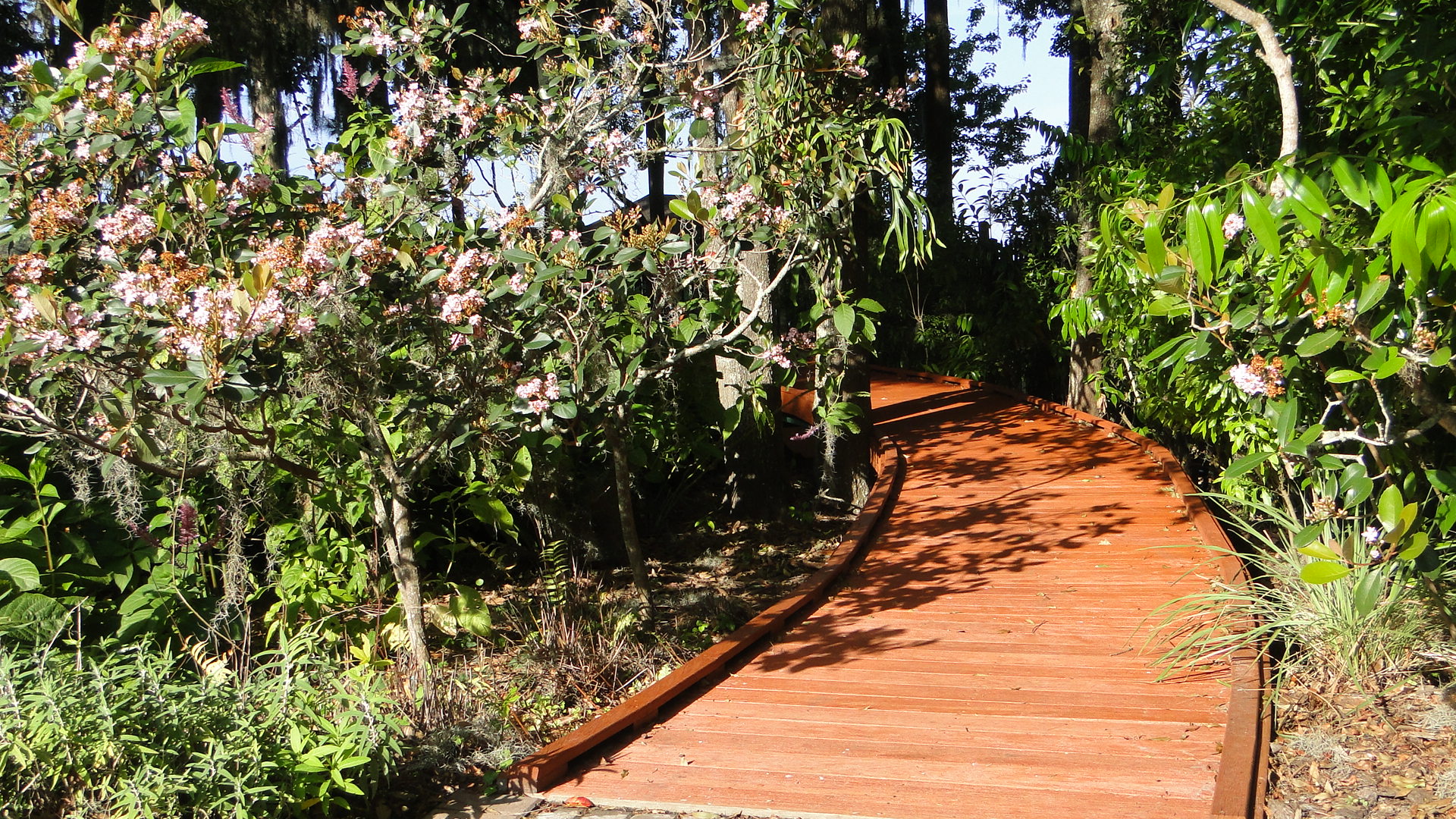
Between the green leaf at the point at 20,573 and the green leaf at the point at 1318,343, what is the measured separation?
392 centimetres

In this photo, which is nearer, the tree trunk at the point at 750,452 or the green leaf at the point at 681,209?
the green leaf at the point at 681,209

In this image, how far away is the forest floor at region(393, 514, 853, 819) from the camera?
3.36 meters

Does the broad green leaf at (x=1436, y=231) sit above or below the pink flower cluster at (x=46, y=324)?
below

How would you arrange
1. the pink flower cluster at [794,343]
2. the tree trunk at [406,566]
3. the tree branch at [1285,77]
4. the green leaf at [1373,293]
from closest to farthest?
the green leaf at [1373,293] < the tree branch at [1285,77] < the tree trunk at [406,566] < the pink flower cluster at [794,343]

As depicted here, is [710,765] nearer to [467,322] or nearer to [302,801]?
[302,801]

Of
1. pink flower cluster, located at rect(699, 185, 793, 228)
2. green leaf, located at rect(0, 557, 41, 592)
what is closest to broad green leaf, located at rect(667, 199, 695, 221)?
pink flower cluster, located at rect(699, 185, 793, 228)

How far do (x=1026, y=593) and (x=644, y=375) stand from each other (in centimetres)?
215

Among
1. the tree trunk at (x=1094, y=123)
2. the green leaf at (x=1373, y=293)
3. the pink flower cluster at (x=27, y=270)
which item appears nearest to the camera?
the green leaf at (x=1373, y=293)

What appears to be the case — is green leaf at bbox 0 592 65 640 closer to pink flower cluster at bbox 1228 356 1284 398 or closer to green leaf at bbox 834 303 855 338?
green leaf at bbox 834 303 855 338

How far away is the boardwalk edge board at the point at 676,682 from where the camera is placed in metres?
3.24

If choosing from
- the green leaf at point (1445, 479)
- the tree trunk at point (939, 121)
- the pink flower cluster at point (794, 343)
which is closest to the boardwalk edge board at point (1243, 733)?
the green leaf at point (1445, 479)

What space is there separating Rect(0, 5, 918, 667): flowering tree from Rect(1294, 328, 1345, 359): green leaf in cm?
169

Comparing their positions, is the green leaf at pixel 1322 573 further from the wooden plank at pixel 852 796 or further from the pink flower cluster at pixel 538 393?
the pink flower cluster at pixel 538 393

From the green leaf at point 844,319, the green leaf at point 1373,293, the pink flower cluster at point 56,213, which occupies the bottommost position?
the green leaf at point 1373,293
